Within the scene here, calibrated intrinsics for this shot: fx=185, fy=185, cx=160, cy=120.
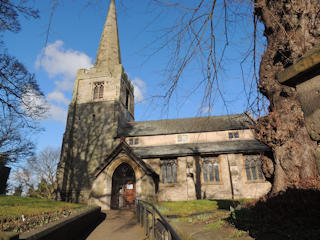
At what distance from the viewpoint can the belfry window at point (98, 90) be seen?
Result: 2712 cm

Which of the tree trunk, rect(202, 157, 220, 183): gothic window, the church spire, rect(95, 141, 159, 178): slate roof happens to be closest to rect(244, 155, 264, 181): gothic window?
rect(202, 157, 220, 183): gothic window

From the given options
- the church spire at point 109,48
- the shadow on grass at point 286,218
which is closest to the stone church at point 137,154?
the church spire at point 109,48

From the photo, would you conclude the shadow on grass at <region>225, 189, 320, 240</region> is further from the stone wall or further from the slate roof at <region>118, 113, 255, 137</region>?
the slate roof at <region>118, 113, 255, 137</region>

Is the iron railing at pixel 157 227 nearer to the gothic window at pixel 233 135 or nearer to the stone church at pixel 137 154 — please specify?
the stone church at pixel 137 154

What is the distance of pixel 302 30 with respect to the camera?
418cm

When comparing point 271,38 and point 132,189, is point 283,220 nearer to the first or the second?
point 271,38

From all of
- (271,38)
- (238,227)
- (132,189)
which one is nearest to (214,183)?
(132,189)

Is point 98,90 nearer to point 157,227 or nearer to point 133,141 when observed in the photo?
point 133,141

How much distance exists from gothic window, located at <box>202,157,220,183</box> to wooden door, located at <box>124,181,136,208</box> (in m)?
7.55

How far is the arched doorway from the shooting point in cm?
1872

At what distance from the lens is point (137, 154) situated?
2006cm

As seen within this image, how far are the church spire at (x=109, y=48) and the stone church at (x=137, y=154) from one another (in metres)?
0.22

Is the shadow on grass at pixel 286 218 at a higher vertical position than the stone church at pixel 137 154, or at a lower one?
lower

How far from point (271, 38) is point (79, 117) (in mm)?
25128
